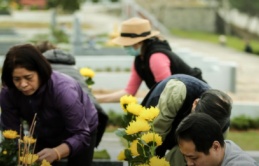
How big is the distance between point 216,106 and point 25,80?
39.6 inches

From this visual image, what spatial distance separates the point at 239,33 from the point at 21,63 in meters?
36.7

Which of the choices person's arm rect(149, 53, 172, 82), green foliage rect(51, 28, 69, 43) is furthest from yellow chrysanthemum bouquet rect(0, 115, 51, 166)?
green foliage rect(51, 28, 69, 43)

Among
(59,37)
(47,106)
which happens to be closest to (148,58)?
(47,106)

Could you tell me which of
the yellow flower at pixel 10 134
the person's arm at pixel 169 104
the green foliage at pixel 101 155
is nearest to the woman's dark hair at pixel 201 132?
the person's arm at pixel 169 104

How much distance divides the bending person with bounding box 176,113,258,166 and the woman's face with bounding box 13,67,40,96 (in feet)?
3.45

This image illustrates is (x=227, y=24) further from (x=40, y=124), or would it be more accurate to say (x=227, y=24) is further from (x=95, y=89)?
(x=40, y=124)

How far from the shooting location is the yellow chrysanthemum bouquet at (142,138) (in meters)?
3.21

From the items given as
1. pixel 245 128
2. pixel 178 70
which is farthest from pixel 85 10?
pixel 178 70

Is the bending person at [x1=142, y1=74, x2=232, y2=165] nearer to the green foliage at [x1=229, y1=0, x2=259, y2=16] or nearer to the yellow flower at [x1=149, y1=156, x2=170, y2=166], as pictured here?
the yellow flower at [x1=149, y1=156, x2=170, y2=166]

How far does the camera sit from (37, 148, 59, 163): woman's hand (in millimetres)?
3672

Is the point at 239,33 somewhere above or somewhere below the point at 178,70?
below

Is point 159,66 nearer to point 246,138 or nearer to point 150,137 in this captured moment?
point 150,137

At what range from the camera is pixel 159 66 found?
4871 mm

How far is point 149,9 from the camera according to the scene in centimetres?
3675
